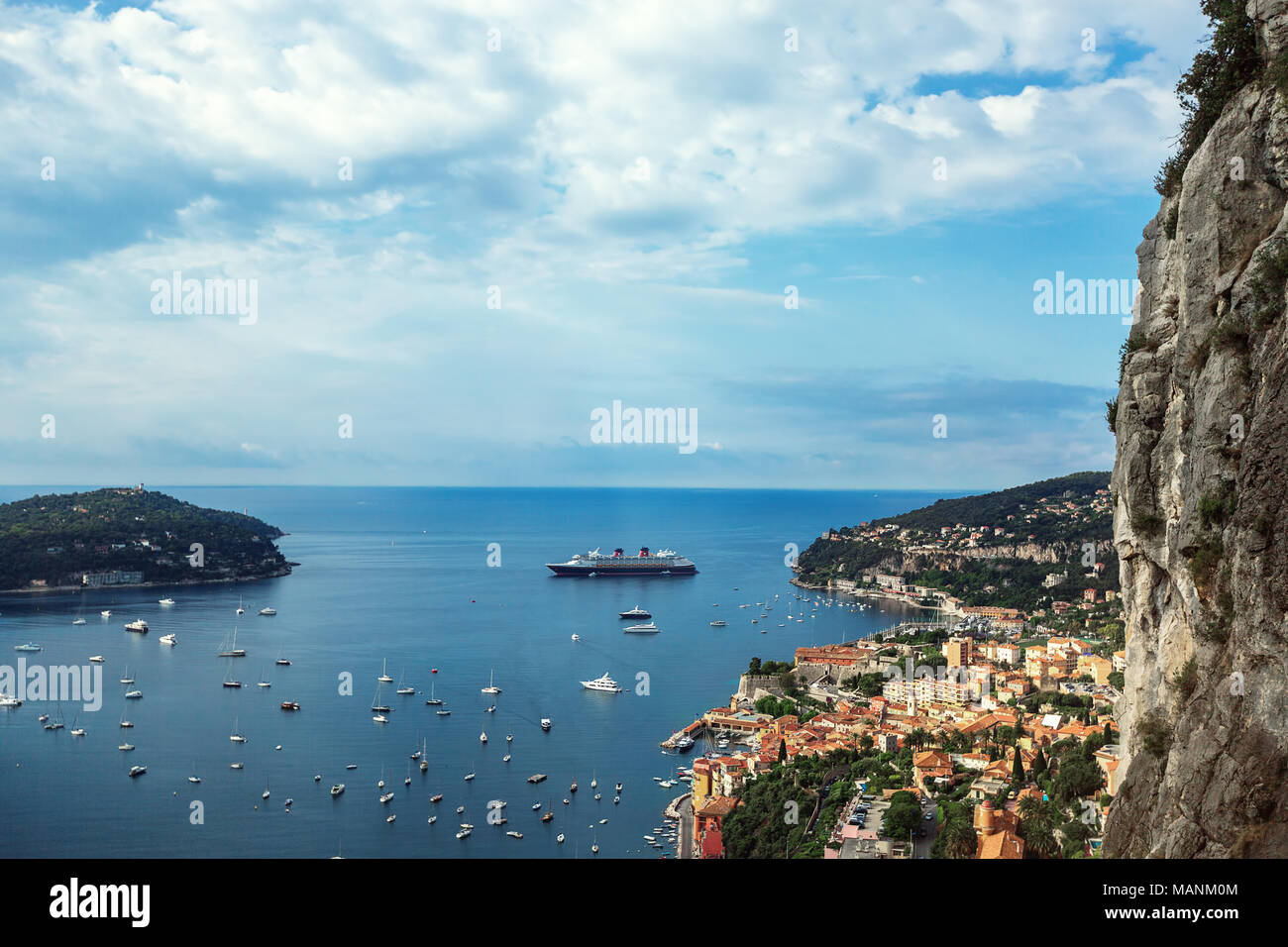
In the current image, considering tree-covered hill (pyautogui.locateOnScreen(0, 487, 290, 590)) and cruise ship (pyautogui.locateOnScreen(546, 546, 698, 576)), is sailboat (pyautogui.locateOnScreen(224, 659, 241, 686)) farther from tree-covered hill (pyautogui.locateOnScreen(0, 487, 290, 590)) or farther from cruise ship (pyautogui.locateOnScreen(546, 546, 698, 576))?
cruise ship (pyautogui.locateOnScreen(546, 546, 698, 576))

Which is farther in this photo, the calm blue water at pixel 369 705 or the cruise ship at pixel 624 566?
the cruise ship at pixel 624 566

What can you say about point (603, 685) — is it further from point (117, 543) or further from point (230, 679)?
point (117, 543)

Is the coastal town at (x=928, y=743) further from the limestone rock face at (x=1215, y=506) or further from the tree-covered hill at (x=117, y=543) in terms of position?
the tree-covered hill at (x=117, y=543)

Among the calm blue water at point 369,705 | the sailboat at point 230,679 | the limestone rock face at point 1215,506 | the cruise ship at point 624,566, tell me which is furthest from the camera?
the cruise ship at point 624,566

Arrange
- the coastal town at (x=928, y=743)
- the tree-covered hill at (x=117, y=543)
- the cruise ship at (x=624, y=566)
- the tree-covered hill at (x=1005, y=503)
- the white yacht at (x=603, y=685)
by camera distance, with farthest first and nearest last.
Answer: the tree-covered hill at (x=1005, y=503) < the cruise ship at (x=624, y=566) < the tree-covered hill at (x=117, y=543) < the white yacht at (x=603, y=685) < the coastal town at (x=928, y=743)

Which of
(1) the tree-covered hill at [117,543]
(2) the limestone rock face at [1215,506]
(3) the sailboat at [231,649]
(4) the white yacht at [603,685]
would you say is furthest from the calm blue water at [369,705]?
(2) the limestone rock face at [1215,506]
